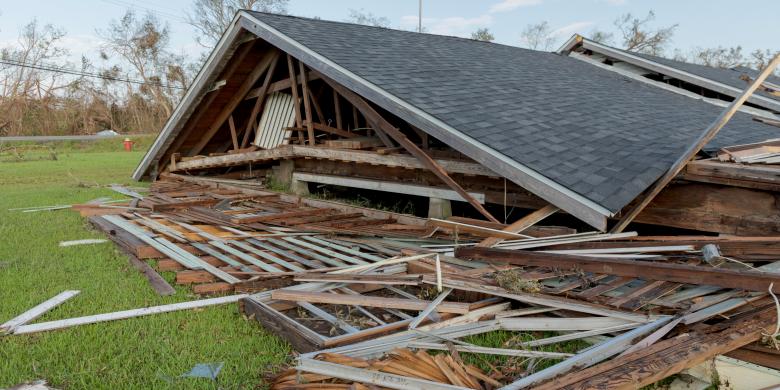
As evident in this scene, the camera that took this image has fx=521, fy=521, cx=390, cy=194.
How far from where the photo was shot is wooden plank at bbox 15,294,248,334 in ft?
13.3

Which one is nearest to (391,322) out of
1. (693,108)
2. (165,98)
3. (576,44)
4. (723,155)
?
(723,155)

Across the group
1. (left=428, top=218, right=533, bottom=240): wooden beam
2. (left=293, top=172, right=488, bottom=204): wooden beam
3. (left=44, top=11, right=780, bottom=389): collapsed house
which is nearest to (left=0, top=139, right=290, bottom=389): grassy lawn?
(left=44, top=11, right=780, bottom=389): collapsed house

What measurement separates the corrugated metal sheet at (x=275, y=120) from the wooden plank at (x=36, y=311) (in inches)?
232

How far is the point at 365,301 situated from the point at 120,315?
6.81 feet

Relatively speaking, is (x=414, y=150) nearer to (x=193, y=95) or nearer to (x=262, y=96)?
(x=262, y=96)

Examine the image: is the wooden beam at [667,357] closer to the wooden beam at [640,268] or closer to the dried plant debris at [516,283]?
the wooden beam at [640,268]

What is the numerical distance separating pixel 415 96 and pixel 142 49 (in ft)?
152

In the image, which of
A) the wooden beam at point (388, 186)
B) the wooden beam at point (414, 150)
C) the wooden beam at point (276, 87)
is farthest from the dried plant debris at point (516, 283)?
the wooden beam at point (276, 87)

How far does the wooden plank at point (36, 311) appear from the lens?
4.06 m

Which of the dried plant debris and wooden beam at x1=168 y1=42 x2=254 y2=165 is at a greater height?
wooden beam at x1=168 y1=42 x2=254 y2=165

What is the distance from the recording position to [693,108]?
1084cm

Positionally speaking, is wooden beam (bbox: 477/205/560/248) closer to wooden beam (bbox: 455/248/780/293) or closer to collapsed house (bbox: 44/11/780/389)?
collapsed house (bbox: 44/11/780/389)

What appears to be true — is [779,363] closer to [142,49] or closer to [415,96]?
[415,96]

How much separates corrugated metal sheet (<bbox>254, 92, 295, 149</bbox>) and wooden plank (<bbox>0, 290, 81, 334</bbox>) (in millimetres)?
5900
